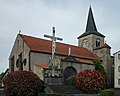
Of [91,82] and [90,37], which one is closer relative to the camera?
[91,82]

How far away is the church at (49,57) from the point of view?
40.7m

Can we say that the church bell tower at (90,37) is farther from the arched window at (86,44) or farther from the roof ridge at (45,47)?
the roof ridge at (45,47)

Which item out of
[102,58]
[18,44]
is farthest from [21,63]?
[102,58]

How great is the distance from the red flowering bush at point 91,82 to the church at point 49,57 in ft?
20.5

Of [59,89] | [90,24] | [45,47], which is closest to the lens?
[59,89]

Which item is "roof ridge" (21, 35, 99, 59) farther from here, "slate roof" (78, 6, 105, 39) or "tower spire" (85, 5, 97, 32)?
"tower spire" (85, 5, 97, 32)

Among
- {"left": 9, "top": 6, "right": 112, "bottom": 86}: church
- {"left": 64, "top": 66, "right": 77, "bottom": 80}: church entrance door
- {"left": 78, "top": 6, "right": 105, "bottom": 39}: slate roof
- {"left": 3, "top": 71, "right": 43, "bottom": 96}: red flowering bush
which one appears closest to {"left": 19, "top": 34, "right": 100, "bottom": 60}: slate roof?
{"left": 9, "top": 6, "right": 112, "bottom": 86}: church

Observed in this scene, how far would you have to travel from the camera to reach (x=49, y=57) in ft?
145

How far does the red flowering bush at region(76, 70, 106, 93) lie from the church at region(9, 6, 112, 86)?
246 inches

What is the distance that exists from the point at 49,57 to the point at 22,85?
2113 cm

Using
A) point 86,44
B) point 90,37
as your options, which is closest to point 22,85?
point 90,37

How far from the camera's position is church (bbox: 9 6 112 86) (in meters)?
40.7

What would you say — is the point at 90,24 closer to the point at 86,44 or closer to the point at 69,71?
the point at 86,44

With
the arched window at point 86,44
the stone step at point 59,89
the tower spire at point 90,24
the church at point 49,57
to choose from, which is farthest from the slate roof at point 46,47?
the stone step at point 59,89
